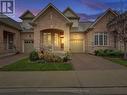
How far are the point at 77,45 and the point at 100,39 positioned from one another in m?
6.95

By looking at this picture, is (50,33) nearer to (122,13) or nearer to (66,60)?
(122,13)

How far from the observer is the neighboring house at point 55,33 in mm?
35938

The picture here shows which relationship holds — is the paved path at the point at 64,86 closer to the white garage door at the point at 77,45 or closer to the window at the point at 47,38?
the window at the point at 47,38

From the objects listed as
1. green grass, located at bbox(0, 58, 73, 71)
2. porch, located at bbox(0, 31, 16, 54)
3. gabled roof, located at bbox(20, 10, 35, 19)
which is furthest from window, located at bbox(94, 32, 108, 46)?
green grass, located at bbox(0, 58, 73, 71)

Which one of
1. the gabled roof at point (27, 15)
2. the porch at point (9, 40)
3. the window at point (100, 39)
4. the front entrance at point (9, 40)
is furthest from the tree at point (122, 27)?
the gabled roof at point (27, 15)

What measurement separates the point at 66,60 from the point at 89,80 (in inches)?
441

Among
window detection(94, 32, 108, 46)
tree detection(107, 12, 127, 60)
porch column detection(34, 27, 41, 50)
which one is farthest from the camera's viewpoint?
window detection(94, 32, 108, 46)

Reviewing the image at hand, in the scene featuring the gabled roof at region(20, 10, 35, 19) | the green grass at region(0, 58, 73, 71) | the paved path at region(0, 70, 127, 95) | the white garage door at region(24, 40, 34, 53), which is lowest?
the paved path at region(0, 70, 127, 95)

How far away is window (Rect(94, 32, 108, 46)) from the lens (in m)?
39.7

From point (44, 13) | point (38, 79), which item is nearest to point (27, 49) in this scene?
point (44, 13)

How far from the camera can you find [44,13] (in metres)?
35.8

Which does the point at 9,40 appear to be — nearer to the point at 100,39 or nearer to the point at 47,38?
the point at 47,38

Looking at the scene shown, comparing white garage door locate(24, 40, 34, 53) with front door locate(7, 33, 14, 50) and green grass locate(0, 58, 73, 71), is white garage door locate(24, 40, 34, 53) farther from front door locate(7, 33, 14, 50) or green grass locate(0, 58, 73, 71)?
green grass locate(0, 58, 73, 71)

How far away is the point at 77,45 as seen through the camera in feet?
152
